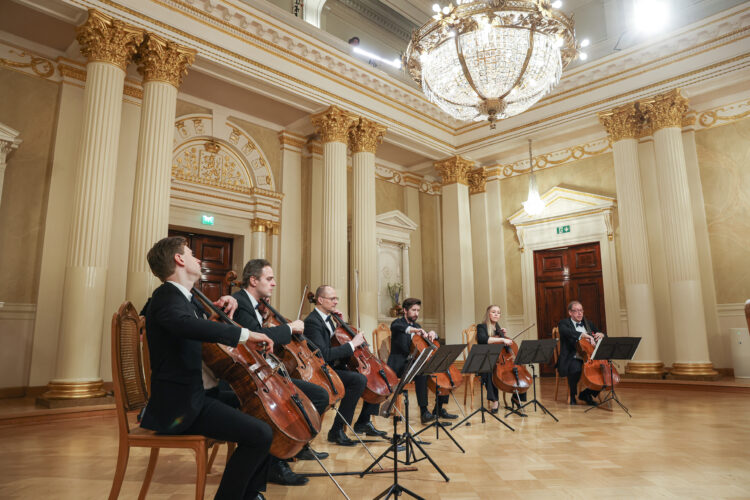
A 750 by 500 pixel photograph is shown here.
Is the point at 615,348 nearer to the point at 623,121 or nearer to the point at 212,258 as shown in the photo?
the point at 623,121

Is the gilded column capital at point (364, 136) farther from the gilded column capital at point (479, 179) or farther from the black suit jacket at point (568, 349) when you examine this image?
the black suit jacket at point (568, 349)

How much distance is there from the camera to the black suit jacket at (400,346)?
16.4 feet

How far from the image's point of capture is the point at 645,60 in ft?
26.7

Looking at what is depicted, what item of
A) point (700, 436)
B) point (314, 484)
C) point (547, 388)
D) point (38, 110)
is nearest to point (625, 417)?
point (700, 436)

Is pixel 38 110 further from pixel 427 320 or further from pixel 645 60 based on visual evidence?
pixel 645 60

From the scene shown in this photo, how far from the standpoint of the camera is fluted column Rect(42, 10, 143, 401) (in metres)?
5.30

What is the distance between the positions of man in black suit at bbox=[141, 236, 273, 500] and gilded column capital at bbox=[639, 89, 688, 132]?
838 centimetres

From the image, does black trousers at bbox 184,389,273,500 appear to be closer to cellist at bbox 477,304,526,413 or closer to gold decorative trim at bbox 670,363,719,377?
cellist at bbox 477,304,526,413

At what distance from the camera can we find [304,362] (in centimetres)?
350

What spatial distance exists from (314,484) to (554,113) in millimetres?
8412

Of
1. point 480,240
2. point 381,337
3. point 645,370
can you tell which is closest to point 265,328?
point 381,337

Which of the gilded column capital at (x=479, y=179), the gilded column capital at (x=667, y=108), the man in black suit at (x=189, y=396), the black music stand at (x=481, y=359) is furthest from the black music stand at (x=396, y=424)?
the gilded column capital at (x=479, y=179)

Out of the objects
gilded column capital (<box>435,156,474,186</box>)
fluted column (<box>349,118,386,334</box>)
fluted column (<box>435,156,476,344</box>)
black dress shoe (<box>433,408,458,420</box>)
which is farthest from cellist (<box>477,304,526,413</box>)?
gilded column capital (<box>435,156,474,186</box>)

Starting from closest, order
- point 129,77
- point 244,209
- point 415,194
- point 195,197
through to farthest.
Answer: point 129,77 → point 195,197 → point 244,209 → point 415,194
